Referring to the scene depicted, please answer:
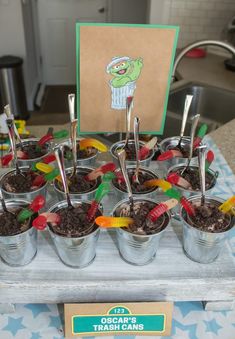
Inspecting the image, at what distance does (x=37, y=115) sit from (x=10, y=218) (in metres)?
3.14

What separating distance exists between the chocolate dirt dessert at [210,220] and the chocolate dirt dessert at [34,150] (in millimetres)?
423

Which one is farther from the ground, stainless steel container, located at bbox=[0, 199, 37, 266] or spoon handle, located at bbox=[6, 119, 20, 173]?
spoon handle, located at bbox=[6, 119, 20, 173]

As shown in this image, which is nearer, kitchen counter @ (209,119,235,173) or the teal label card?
the teal label card

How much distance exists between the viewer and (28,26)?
3.53 meters

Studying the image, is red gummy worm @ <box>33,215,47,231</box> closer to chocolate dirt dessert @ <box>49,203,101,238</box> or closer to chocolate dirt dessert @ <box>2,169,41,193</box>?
chocolate dirt dessert @ <box>49,203,101,238</box>

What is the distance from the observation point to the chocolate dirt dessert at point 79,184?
2.44ft

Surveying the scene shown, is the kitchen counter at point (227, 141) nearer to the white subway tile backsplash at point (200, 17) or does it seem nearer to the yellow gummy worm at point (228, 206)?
the yellow gummy worm at point (228, 206)

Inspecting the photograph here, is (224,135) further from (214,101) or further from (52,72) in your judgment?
(52,72)

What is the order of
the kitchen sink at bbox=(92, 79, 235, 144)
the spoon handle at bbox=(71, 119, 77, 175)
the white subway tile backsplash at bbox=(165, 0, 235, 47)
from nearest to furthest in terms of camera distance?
the spoon handle at bbox=(71, 119, 77, 175) → the kitchen sink at bbox=(92, 79, 235, 144) → the white subway tile backsplash at bbox=(165, 0, 235, 47)

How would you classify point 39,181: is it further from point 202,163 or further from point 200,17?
point 200,17

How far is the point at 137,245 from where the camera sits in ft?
2.03

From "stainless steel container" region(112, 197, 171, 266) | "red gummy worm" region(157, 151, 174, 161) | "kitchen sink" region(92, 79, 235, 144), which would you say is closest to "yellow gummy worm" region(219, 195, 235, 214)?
"stainless steel container" region(112, 197, 171, 266)

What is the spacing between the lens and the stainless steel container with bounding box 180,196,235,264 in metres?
0.61

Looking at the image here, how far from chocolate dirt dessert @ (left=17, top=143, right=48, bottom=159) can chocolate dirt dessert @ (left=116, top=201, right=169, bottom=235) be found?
305mm
